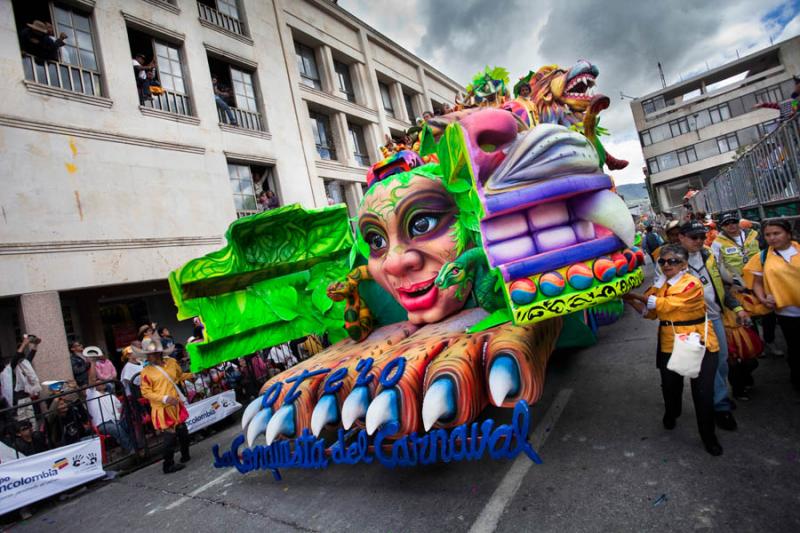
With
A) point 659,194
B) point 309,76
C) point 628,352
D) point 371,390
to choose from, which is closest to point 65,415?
point 371,390

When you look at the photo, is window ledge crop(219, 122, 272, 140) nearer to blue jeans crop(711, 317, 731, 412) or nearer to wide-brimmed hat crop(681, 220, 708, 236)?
wide-brimmed hat crop(681, 220, 708, 236)

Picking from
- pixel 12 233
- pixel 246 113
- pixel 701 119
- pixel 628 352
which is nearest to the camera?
pixel 628 352

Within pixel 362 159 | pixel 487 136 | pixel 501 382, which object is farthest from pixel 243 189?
pixel 501 382

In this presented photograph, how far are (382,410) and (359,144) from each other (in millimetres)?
14890

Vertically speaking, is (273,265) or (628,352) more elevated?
(273,265)

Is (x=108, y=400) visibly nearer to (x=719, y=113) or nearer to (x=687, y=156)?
(x=687, y=156)

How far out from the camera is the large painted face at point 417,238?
363 centimetres

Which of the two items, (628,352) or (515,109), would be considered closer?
(515,109)

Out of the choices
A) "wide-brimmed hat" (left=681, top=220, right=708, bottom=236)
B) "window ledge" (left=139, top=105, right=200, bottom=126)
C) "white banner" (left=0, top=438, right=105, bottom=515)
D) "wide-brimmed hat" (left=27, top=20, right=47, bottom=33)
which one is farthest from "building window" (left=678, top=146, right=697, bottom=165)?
"white banner" (left=0, top=438, right=105, bottom=515)

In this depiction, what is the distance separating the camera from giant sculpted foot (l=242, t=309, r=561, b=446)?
267 centimetres

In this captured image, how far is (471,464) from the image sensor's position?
3.38 metres

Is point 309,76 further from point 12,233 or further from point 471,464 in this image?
point 471,464

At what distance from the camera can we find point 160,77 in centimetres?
1026

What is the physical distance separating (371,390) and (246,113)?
36.6 ft
